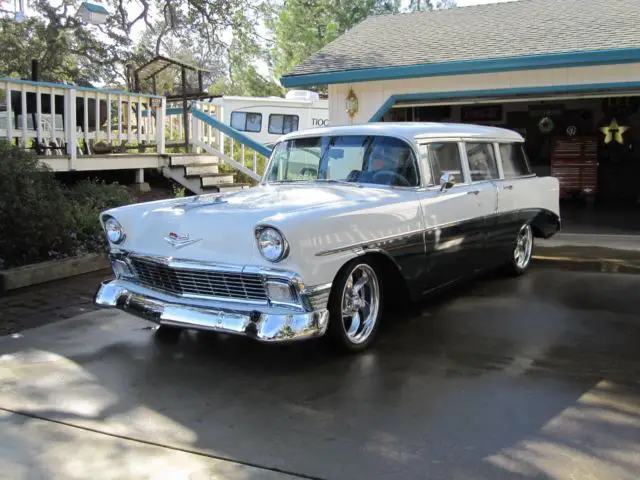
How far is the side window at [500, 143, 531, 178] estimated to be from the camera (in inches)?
264

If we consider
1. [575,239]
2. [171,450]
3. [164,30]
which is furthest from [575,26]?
[164,30]

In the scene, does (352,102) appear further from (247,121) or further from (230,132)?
(247,121)

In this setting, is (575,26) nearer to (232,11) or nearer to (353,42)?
(353,42)

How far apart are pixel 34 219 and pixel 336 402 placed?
15.1 ft

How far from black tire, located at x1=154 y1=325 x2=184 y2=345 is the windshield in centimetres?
166

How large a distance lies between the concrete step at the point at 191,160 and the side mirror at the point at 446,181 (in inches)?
→ 262

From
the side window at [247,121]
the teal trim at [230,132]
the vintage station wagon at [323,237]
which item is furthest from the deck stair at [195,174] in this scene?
the side window at [247,121]

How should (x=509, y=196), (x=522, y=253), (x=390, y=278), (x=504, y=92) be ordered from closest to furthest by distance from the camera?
1. (x=390, y=278)
2. (x=509, y=196)
3. (x=522, y=253)
4. (x=504, y=92)

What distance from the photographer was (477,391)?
3.87m

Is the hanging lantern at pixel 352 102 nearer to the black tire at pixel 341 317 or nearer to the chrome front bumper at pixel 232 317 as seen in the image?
the black tire at pixel 341 317

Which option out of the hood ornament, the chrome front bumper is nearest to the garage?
the hood ornament

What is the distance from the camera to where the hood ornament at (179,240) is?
435cm

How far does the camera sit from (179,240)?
4.39 meters

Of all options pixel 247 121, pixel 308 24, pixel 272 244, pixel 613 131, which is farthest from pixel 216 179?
pixel 308 24
